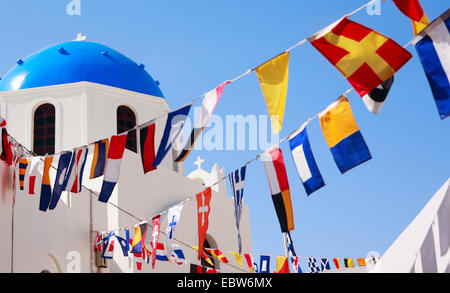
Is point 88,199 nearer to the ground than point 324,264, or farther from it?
farther from it

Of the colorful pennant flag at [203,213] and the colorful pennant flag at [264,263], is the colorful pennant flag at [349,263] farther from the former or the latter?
the colorful pennant flag at [203,213]

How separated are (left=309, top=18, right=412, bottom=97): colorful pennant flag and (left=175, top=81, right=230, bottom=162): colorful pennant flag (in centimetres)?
133

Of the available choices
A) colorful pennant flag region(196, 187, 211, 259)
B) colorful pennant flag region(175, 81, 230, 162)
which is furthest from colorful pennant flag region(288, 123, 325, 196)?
colorful pennant flag region(196, 187, 211, 259)

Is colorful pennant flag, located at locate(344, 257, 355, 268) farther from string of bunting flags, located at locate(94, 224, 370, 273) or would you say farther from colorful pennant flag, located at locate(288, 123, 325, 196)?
colorful pennant flag, located at locate(288, 123, 325, 196)

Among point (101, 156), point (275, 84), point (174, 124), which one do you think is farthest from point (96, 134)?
point (275, 84)

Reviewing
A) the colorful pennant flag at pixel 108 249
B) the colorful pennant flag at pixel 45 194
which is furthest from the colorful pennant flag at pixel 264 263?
the colorful pennant flag at pixel 45 194

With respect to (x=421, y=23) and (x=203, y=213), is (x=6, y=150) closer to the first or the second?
(x=203, y=213)

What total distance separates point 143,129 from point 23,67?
9.33 meters

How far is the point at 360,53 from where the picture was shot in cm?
647

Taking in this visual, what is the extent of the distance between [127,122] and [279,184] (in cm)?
907

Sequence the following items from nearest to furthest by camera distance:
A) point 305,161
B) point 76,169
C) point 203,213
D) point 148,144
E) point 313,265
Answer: point 305,161 < point 148,144 < point 76,169 < point 203,213 < point 313,265

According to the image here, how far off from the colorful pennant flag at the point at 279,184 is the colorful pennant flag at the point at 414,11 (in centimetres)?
248

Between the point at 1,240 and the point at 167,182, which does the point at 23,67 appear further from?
the point at 1,240
